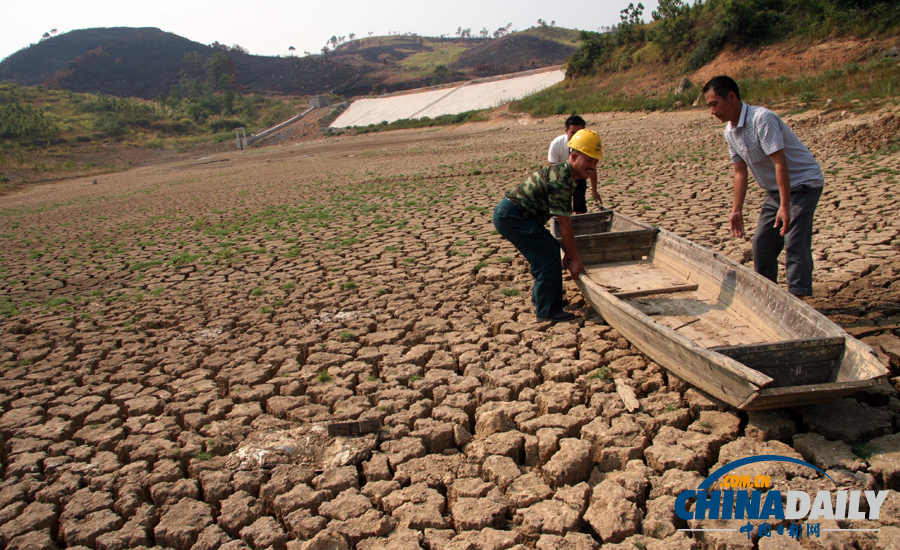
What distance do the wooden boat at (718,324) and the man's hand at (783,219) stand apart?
34 cm

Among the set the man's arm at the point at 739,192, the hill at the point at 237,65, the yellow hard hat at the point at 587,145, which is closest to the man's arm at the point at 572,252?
the yellow hard hat at the point at 587,145

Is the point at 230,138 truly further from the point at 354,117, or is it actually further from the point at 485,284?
the point at 485,284

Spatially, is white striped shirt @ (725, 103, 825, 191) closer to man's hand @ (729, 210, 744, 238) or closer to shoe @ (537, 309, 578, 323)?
man's hand @ (729, 210, 744, 238)

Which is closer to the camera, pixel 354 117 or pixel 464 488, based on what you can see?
pixel 464 488

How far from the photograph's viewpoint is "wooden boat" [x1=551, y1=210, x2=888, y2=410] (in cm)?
278

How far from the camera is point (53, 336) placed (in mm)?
5395

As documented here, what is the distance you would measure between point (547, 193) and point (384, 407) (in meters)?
2.03

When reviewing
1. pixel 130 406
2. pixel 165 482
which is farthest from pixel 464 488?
pixel 130 406

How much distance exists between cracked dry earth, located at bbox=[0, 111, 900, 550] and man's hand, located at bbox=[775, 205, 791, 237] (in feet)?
3.15

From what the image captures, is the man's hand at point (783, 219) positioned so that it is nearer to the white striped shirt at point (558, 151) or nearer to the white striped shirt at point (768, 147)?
the white striped shirt at point (768, 147)

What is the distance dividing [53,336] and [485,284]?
409 centimetres

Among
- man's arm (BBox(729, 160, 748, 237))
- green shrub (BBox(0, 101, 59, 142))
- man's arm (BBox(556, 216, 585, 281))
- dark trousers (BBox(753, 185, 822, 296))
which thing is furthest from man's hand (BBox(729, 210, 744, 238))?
green shrub (BBox(0, 101, 59, 142))

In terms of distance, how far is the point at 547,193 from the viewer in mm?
4449

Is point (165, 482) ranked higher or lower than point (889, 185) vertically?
lower
